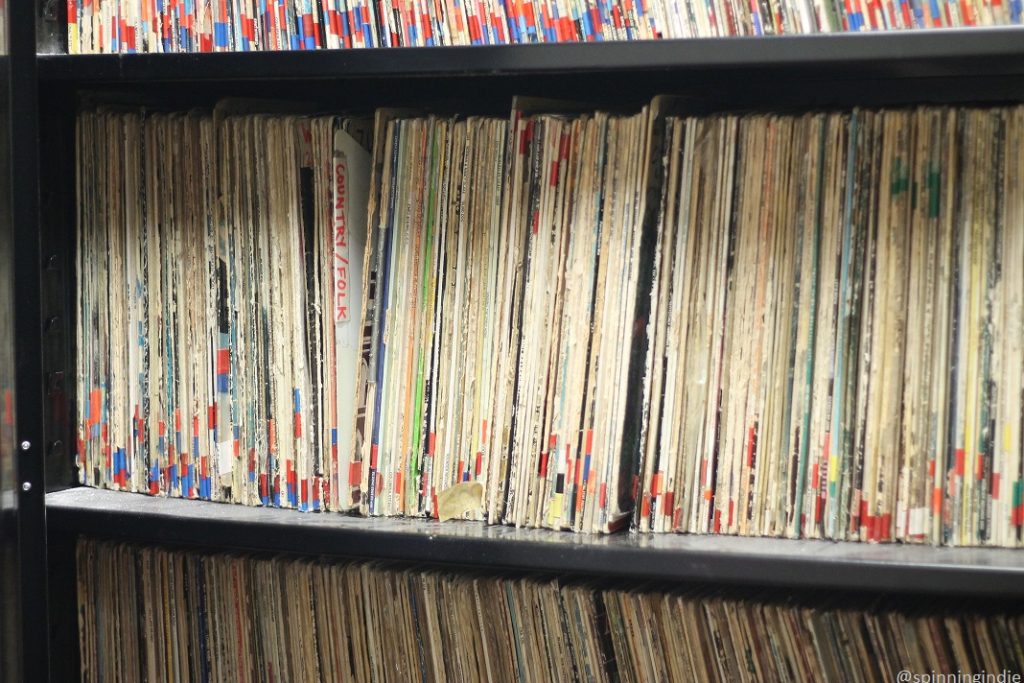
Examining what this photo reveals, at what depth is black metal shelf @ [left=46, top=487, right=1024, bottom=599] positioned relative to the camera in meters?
1.00

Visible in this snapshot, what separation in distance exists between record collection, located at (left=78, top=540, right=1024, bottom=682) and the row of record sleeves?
0.09 m

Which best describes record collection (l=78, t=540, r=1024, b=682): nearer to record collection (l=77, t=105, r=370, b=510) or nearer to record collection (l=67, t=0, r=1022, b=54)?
record collection (l=77, t=105, r=370, b=510)

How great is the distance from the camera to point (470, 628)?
4.04ft

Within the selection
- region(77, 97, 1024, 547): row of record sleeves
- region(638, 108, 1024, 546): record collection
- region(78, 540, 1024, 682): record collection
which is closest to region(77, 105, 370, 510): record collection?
region(77, 97, 1024, 547): row of record sleeves

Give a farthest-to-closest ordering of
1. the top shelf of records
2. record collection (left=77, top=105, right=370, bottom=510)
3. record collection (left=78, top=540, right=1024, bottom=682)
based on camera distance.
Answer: record collection (left=77, top=105, right=370, bottom=510), record collection (left=78, top=540, right=1024, bottom=682), the top shelf of records

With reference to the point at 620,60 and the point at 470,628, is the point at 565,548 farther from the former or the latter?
the point at 620,60

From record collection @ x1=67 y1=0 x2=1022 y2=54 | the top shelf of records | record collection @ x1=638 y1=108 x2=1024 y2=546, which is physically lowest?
record collection @ x1=638 y1=108 x2=1024 y2=546

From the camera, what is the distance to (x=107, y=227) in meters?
1.30

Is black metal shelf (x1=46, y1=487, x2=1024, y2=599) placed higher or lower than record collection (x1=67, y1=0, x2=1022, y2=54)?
lower

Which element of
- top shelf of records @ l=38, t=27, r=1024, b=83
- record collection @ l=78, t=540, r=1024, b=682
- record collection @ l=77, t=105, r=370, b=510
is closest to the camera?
top shelf of records @ l=38, t=27, r=1024, b=83

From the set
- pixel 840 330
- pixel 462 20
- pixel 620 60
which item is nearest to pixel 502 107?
pixel 462 20

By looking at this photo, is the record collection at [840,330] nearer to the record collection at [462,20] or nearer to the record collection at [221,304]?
the record collection at [462,20]

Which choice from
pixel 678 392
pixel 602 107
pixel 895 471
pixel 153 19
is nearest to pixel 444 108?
pixel 602 107

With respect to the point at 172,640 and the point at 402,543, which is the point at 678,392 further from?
the point at 172,640
